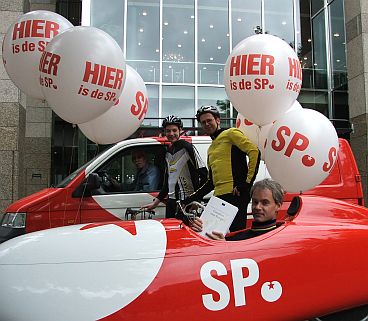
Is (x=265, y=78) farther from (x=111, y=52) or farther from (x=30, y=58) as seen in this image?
(x=30, y=58)

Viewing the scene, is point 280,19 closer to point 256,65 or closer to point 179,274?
point 256,65

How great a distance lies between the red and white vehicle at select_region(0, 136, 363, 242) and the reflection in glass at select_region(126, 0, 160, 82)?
696cm

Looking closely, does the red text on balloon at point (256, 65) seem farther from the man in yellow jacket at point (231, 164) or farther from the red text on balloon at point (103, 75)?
the red text on balloon at point (103, 75)

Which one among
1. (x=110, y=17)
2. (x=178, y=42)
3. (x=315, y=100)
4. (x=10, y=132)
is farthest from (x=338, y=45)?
(x=10, y=132)

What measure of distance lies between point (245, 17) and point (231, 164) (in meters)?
9.75

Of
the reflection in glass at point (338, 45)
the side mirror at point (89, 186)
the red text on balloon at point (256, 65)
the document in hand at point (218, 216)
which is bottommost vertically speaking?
the document in hand at point (218, 216)

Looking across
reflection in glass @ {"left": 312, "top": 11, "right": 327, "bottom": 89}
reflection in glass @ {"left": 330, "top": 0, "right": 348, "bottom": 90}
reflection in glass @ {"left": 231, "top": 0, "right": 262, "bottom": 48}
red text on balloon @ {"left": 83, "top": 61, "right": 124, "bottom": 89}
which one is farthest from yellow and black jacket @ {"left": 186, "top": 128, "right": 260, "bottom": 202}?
reflection in glass @ {"left": 312, "top": 11, "right": 327, "bottom": 89}

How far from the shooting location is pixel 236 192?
3.46 m

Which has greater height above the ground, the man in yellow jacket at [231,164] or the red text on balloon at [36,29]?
the red text on balloon at [36,29]

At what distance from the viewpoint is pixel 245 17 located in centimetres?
1223

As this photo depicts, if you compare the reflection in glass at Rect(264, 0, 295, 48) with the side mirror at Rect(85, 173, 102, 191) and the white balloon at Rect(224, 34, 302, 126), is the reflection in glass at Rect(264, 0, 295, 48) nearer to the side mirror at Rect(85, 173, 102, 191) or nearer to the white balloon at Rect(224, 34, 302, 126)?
the white balloon at Rect(224, 34, 302, 126)


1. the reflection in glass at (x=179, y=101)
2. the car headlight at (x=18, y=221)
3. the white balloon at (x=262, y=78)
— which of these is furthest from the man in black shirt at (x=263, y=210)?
the reflection in glass at (x=179, y=101)

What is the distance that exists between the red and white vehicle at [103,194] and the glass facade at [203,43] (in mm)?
6085

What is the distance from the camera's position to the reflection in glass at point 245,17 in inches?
478
